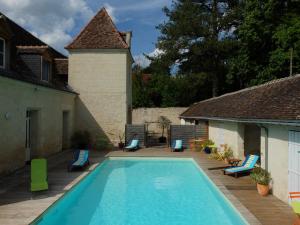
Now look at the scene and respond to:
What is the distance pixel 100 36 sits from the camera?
26.7 metres

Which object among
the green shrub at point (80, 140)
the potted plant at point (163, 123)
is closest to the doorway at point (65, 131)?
the green shrub at point (80, 140)

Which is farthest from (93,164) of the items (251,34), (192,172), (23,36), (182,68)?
(182,68)

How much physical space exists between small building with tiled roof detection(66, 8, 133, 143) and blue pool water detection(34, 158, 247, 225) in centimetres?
911

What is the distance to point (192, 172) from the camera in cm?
1673

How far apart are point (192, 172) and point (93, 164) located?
17.0 feet

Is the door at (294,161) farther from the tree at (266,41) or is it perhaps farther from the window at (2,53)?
the tree at (266,41)

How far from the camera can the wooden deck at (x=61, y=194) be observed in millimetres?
8672

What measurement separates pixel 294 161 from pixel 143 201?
16.9ft

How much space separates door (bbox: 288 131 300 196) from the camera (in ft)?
29.9

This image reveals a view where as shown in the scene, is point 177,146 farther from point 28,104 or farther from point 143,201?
point 143,201

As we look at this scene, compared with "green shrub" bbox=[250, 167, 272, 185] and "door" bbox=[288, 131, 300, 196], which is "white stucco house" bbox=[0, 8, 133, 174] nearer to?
"green shrub" bbox=[250, 167, 272, 185]

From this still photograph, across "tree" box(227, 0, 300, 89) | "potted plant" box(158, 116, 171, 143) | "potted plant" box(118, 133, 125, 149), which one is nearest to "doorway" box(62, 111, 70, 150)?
"potted plant" box(118, 133, 125, 149)

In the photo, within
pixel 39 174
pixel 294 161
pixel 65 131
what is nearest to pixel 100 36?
pixel 65 131

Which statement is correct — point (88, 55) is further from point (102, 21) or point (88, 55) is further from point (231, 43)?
point (231, 43)
